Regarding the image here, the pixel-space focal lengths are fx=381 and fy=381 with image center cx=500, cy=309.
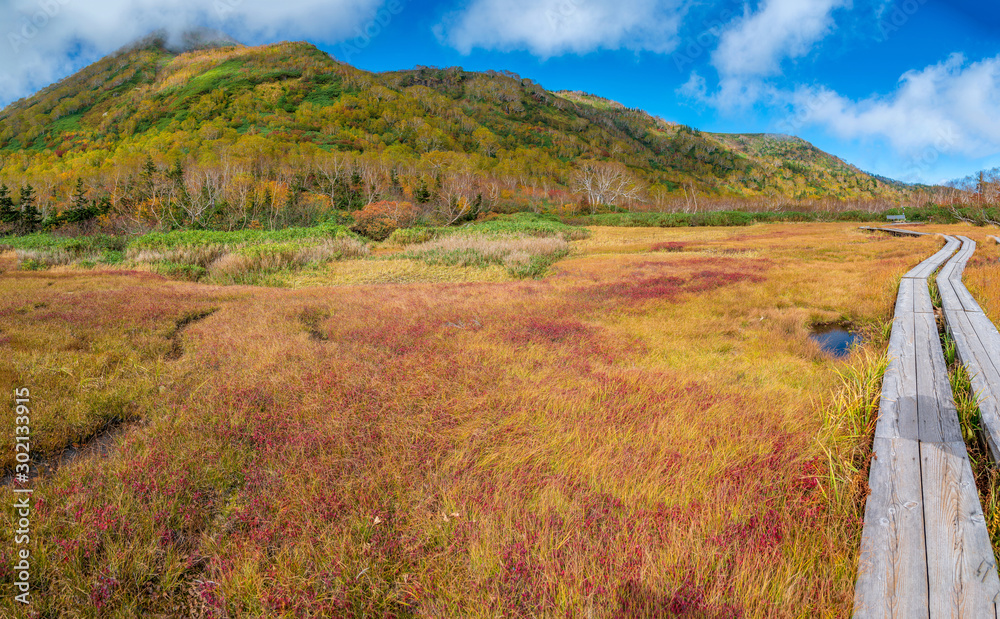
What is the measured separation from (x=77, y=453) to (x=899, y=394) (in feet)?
26.2

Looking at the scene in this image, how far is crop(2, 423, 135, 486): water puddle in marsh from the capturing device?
10.6 feet

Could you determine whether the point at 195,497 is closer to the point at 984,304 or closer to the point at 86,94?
the point at 984,304

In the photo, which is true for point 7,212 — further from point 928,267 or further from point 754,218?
point 754,218

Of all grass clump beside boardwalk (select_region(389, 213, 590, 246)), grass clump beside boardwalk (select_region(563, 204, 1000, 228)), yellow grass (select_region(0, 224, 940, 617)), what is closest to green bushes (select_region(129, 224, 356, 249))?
grass clump beside boardwalk (select_region(389, 213, 590, 246))

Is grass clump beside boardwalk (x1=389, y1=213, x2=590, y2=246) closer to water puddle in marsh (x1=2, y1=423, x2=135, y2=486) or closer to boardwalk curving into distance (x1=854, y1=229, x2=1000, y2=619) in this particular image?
water puddle in marsh (x1=2, y1=423, x2=135, y2=486)

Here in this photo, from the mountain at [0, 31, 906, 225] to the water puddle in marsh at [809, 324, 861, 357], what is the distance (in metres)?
48.8

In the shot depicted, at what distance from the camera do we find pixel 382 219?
38688 mm

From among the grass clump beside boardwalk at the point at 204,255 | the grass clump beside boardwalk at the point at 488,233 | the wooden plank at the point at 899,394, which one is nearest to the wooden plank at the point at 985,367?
the wooden plank at the point at 899,394

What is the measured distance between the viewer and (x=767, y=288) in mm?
11789

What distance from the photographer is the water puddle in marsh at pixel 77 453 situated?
127 inches

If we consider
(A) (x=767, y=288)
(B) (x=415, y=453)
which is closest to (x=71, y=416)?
(B) (x=415, y=453)

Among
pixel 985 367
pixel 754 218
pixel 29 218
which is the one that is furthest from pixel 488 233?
pixel 29 218

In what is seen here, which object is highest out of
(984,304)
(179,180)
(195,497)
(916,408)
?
(179,180)

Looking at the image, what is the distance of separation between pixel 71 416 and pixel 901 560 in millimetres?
6870
